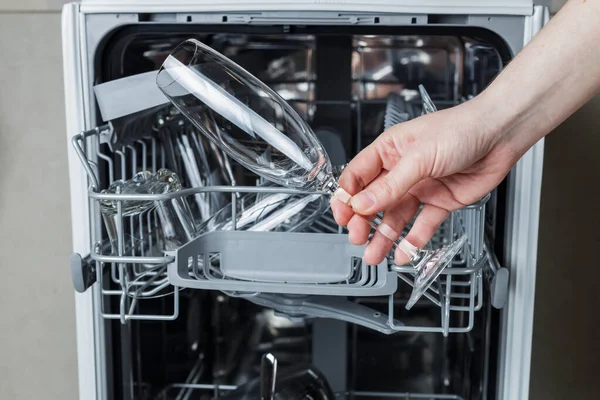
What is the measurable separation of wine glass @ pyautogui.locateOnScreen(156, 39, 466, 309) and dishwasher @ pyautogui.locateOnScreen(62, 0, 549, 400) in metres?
0.01

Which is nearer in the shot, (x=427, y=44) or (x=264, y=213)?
(x=264, y=213)

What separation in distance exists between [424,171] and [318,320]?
0.62 metres

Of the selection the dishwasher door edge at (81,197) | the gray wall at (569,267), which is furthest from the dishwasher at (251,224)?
the gray wall at (569,267)

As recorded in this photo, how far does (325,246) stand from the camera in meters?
0.81

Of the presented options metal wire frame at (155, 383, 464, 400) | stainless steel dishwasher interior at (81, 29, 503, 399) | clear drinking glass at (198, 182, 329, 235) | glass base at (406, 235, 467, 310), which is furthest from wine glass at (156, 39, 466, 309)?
metal wire frame at (155, 383, 464, 400)

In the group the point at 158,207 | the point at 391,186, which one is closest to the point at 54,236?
the point at 158,207

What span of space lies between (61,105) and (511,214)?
0.70m

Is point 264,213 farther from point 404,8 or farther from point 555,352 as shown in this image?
point 555,352

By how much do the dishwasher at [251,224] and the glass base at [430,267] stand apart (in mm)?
31

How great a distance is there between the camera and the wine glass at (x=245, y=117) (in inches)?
28.9

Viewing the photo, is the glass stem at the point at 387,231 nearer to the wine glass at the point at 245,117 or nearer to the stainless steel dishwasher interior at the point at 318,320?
the wine glass at the point at 245,117

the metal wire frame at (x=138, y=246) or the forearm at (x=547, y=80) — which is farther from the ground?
the forearm at (x=547, y=80)

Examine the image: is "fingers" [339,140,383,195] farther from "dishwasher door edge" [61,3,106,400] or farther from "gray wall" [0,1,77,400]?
"gray wall" [0,1,77,400]

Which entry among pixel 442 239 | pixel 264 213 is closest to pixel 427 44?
pixel 442 239
